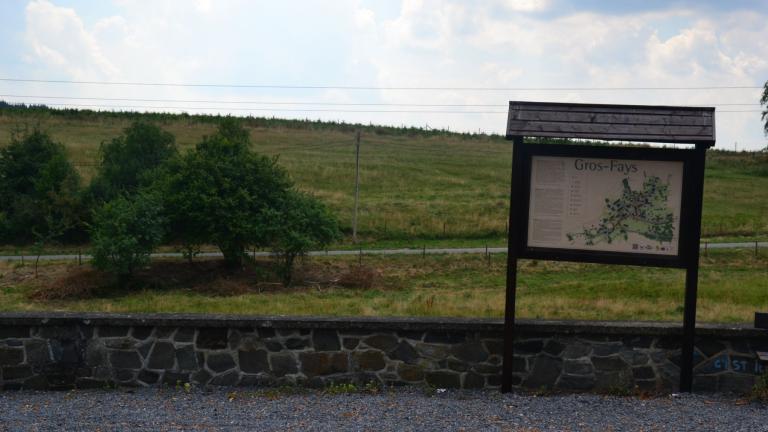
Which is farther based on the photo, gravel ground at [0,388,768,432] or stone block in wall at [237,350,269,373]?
stone block in wall at [237,350,269,373]

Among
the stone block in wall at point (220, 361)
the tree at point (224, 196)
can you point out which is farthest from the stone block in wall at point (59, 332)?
the tree at point (224, 196)

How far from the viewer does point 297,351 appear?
727 centimetres

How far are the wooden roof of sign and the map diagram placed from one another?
45cm

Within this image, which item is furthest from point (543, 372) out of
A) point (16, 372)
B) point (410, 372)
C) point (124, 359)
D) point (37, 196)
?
point (37, 196)

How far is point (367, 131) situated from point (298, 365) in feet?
229

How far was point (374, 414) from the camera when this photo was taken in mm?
6246

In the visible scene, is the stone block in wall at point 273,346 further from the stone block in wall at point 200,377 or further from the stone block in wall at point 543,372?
the stone block in wall at point 543,372

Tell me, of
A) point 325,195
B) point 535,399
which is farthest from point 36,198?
point 535,399

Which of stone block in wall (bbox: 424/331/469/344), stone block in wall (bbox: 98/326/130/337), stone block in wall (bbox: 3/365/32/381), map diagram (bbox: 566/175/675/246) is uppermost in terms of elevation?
map diagram (bbox: 566/175/675/246)

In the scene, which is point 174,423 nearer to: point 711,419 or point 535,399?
point 535,399

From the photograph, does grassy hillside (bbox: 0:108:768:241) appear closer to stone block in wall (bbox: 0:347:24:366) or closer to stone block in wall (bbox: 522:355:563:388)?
stone block in wall (bbox: 522:355:563:388)

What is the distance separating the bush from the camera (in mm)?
26719

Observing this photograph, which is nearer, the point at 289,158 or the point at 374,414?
the point at 374,414

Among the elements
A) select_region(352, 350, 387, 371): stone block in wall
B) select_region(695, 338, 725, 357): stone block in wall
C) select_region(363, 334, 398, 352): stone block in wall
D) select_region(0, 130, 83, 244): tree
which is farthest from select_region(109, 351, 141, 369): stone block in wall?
select_region(0, 130, 83, 244): tree
